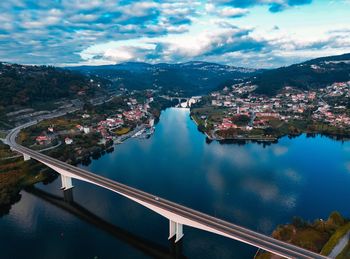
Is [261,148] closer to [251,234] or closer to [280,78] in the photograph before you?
[251,234]

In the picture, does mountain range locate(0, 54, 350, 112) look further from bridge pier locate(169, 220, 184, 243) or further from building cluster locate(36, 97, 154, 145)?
bridge pier locate(169, 220, 184, 243)

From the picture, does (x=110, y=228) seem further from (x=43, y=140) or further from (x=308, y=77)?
(x=308, y=77)

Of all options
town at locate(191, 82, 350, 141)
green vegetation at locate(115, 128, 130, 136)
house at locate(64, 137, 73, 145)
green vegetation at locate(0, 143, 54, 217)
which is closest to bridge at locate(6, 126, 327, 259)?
green vegetation at locate(0, 143, 54, 217)

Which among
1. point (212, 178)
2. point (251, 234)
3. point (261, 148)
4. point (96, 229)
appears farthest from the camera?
point (261, 148)

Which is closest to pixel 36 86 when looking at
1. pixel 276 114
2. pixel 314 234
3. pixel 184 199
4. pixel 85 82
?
pixel 85 82

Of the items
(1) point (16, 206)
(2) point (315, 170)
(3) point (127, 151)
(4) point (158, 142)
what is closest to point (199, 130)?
(4) point (158, 142)

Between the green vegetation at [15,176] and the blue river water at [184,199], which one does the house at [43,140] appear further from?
the blue river water at [184,199]

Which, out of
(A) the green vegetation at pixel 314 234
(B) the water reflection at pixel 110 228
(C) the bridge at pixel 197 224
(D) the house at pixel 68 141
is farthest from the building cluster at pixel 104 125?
(A) the green vegetation at pixel 314 234
